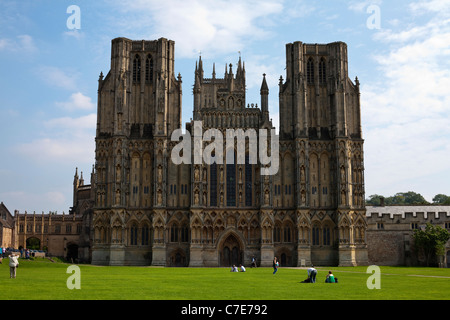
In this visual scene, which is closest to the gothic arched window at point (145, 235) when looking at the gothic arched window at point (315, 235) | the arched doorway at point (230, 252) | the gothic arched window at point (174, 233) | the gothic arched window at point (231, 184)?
the gothic arched window at point (174, 233)

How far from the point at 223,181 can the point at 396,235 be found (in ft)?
88.6

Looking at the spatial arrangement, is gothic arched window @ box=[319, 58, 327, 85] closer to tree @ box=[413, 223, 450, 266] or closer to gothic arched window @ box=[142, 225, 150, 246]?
tree @ box=[413, 223, 450, 266]

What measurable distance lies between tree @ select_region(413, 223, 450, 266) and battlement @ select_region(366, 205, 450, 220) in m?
4.11

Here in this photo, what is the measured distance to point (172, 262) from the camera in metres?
72.5

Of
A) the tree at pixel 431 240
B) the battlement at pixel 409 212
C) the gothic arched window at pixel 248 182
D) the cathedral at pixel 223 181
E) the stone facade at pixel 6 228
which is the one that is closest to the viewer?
the cathedral at pixel 223 181

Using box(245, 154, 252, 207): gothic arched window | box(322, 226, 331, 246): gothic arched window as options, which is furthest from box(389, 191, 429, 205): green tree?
box(245, 154, 252, 207): gothic arched window

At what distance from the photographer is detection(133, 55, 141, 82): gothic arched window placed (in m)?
78.0

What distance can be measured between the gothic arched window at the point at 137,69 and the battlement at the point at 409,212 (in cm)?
3988

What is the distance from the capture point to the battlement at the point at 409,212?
260ft

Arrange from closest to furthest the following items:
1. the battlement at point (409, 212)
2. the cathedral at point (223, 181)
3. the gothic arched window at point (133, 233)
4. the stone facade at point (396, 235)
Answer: the cathedral at point (223, 181)
the gothic arched window at point (133, 233)
the stone facade at point (396, 235)
the battlement at point (409, 212)

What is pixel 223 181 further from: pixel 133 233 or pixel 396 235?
pixel 396 235

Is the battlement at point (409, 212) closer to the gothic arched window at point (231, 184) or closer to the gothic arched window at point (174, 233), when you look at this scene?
the gothic arched window at point (231, 184)

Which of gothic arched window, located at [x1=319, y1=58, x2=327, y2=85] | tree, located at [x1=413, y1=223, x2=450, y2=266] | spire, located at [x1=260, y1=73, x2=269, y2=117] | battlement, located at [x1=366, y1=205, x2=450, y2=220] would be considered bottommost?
tree, located at [x1=413, y1=223, x2=450, y2=266]
